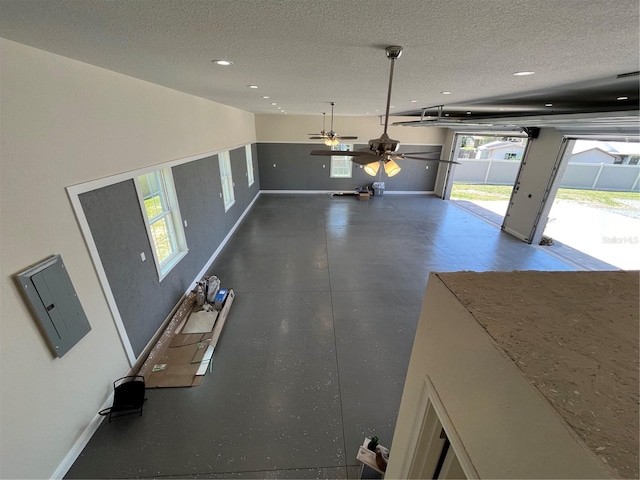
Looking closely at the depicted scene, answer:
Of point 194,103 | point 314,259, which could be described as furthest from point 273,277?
point 194,103

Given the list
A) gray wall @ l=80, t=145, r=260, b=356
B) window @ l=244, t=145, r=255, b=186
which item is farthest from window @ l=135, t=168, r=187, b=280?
window @ l=244, t=145, r=255, b=186

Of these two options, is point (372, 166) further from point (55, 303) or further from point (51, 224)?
point (55, 303)

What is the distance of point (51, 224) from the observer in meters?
→ 2.17

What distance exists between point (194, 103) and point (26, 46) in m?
2.97

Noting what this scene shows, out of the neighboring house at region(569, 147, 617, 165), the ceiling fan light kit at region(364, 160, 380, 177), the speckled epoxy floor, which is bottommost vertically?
the speckled epoxy floor

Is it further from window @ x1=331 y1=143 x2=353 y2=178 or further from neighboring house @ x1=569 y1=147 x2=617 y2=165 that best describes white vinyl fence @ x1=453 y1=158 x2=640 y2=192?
window @ x1=331 y1=143 x2=353 y2=178

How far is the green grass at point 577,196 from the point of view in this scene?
11180mm

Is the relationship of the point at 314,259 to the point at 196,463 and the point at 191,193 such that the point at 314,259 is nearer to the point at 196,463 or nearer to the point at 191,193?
the point at 191,193

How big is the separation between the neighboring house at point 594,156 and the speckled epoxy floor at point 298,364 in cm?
1253

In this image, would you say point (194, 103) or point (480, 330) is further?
point (194, 103)

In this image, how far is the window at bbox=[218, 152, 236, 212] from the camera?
6.66 metres

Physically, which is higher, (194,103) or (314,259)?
(194,103)

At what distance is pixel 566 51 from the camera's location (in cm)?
175

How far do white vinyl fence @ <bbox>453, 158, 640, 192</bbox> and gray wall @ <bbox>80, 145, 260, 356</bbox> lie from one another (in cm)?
1094
